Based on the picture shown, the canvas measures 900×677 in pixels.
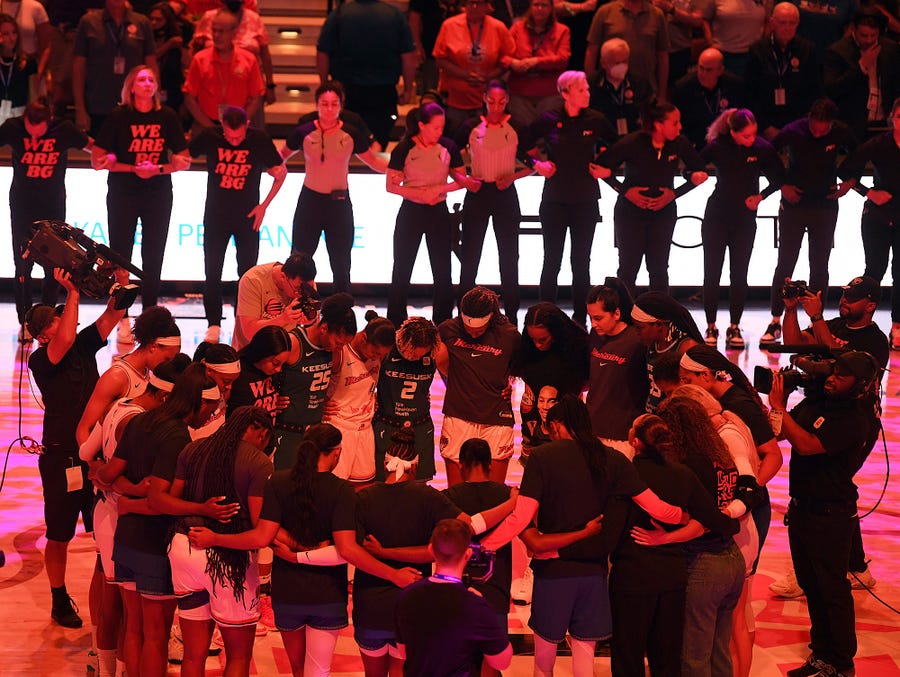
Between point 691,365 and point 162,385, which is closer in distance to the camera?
point 162,385

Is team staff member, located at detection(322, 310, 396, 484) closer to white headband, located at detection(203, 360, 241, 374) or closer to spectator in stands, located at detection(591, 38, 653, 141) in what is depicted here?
white headband, located at detection(203, 360, 241, 374)

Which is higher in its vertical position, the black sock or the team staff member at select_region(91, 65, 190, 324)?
the team staff member at select_region(91, 65, 190, 324)

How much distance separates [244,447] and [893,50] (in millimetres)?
9826

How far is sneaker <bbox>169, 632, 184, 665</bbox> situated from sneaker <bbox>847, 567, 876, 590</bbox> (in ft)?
11.8

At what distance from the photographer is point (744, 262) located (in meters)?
11.5

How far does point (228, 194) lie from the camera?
11.1 meters

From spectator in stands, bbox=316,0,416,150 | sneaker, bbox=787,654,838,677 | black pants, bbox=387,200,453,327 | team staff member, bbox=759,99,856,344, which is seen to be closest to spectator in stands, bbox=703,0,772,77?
team staff member, bbox=759,99,856,344

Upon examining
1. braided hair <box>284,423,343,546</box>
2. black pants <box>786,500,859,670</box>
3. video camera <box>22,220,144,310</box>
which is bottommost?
black pants <box>786,500,859,670</box>

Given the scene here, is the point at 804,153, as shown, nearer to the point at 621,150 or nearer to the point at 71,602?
the point at 621,150

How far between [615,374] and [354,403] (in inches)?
56.8

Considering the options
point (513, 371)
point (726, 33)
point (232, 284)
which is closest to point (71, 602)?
point (513, 371)

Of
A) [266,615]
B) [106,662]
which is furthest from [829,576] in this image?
[106,662]

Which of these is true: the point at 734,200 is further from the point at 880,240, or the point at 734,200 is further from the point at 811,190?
the point at 880,240

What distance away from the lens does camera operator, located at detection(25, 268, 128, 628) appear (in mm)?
6246
